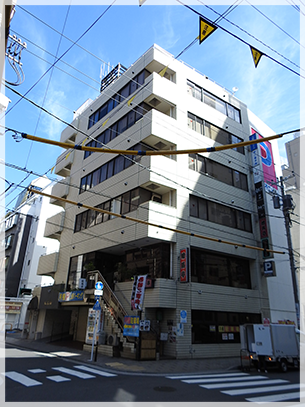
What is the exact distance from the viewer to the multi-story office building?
18391 millimetres

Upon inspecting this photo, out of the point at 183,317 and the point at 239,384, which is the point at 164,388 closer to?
the point at 239,384

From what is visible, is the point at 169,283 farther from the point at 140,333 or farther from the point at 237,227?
the point at 237,227

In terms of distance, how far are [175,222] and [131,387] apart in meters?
11.7

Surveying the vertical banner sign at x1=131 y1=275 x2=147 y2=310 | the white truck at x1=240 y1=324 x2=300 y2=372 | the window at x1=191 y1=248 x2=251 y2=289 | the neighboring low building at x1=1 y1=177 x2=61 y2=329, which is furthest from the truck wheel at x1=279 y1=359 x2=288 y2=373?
the neighboring low building at x1=1 y1=177 x2=61 y2=329

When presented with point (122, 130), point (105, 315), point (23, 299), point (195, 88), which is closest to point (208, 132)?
point (195, 88)

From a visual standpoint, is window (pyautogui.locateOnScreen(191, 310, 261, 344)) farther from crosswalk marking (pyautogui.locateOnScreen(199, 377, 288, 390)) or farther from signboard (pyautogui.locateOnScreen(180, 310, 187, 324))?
crosswalk marking (pyautogui.locateOnScreen(199, 377, 288, 390))

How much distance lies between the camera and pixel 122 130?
24.2m

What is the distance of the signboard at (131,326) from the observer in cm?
1530

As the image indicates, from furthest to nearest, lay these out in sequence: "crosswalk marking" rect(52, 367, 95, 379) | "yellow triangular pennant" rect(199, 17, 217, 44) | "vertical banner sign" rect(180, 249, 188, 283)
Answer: "vertical banner sign" rect(180, 249, 188, 283) < "crosswalk marking" rect(52, 367, 95, 379) < "yellow triangular pennant" rect(199, 17, 217, 44)

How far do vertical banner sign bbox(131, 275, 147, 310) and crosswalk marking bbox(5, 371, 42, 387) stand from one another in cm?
728

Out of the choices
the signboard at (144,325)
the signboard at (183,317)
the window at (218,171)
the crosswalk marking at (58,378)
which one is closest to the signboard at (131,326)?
the signboard at (144,325)

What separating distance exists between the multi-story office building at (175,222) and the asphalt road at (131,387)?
6.55 metres

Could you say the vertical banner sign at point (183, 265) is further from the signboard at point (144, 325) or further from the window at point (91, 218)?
the window at point (91, 218)

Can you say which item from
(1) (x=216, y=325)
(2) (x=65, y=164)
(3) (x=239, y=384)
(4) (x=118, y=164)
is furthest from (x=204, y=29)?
(2) (x=65, y=164)
